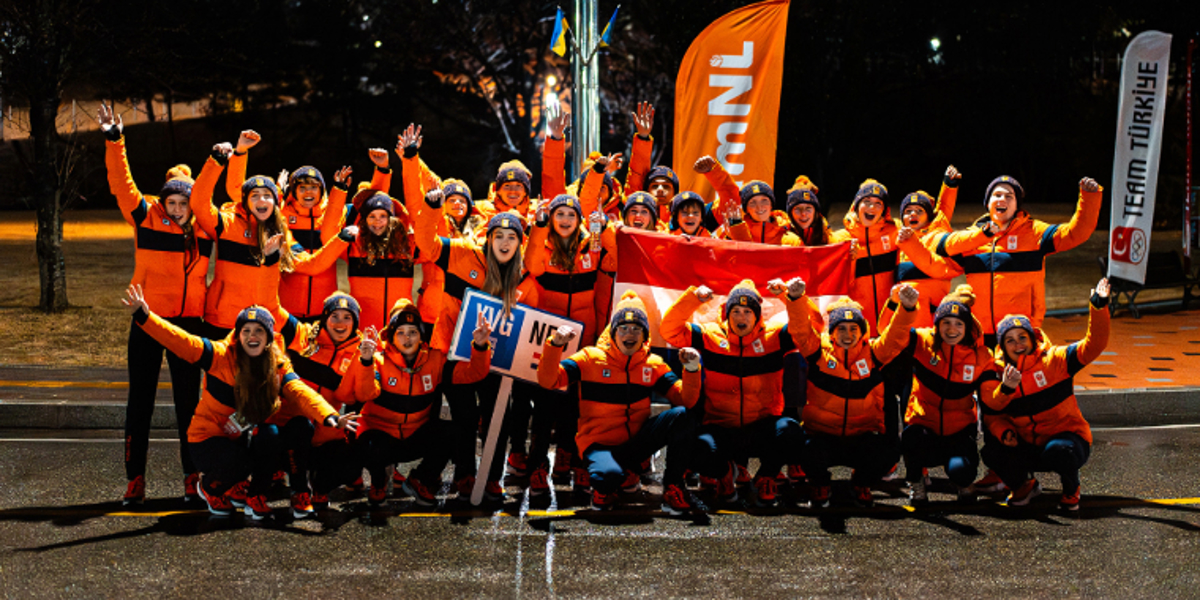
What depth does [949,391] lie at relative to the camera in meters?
6.84

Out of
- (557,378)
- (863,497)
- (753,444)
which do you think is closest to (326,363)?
(557,378)

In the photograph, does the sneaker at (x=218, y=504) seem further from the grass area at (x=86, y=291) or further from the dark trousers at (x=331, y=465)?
the grass area at (x=86, y=291)

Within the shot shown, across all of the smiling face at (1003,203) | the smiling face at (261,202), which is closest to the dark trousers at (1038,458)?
the smiling face at (1003,203)

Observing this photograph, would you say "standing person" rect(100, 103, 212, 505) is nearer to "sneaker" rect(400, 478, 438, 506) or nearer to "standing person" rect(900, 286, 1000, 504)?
"sneaker" rect(400, 478, 438, 506)

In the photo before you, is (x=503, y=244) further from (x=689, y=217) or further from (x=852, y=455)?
(x=852, y=455)

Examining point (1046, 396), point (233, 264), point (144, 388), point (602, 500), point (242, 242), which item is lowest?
point (602, 500)

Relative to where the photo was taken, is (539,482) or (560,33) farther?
(560,33)

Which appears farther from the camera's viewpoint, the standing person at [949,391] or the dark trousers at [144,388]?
the standing person at [949,391]

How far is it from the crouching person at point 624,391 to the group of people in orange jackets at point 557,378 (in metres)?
0.01

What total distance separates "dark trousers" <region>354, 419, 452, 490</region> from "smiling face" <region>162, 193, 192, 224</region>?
5.80 ft

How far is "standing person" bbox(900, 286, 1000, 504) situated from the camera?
6766mm

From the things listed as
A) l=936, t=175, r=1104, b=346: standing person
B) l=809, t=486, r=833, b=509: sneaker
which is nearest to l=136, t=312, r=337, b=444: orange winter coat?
l=809, t=486, r=833, b=509: sneaker

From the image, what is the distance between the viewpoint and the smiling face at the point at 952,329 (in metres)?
6.74

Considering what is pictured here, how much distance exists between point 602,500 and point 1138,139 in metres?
9.33
